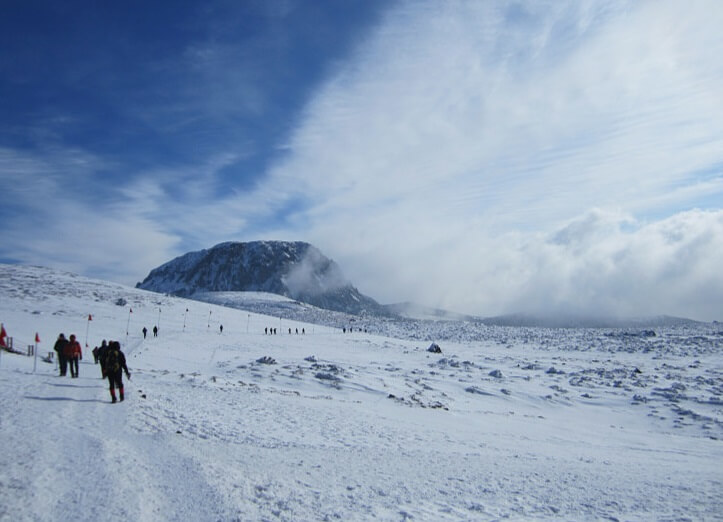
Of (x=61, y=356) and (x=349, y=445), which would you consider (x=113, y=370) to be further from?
(x=349, y=445)

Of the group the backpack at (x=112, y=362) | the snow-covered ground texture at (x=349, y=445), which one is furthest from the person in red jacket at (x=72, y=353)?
the backpack at (x=112, y=362)

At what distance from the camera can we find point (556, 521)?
6.23 meters

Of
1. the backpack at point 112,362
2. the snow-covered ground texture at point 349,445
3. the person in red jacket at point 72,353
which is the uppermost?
the backpack at point 112,362

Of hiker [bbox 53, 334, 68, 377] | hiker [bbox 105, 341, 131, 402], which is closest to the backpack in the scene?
hiker [bbox 105, 341, 131, 402]

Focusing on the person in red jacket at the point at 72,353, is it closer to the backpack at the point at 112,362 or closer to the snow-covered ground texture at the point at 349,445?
the snow-covered ground texture at the point at 349,445

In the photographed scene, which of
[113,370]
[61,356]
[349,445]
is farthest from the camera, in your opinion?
[61,356]

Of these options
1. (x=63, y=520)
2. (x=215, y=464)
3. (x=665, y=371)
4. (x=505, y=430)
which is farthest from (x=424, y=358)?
(x=63, y=520)

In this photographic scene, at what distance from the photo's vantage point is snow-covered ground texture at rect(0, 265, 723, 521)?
6148 mm

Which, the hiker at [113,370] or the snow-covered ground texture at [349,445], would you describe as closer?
the snow-covered ground texture at [349,445]

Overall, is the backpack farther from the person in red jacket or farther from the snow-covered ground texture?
the person in red jacket

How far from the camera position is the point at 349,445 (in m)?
9.98

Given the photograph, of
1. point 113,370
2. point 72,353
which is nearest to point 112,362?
point 113,370

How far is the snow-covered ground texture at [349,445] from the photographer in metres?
6.15

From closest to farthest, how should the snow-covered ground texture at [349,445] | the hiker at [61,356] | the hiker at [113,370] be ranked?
the snow-covered ground texture at [349,445], the hiker at [113,370], the hiker at [61,356]
